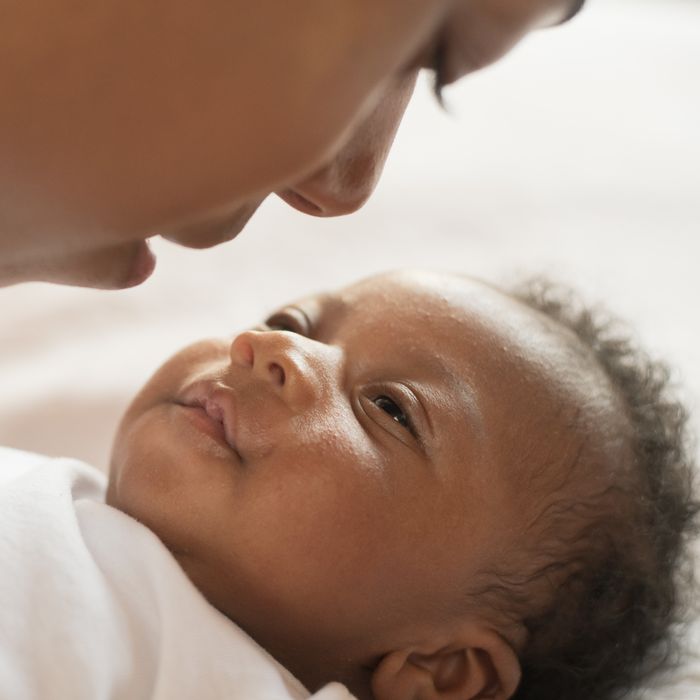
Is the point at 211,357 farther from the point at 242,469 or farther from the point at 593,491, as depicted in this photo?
the point at 593,491

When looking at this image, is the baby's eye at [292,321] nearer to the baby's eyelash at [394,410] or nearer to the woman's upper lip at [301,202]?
the baby's eyelash at [394,410]

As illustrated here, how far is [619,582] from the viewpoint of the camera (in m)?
1.05

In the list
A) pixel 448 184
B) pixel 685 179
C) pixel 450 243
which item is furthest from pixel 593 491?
pixel 685 179

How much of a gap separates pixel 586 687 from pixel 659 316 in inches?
27.3

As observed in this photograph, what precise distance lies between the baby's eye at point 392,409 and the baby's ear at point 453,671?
0.61 feet

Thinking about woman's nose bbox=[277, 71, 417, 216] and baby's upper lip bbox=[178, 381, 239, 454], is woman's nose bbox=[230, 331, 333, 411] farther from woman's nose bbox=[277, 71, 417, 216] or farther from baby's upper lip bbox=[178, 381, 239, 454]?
woman's nose bbox=[277, 71, 417, 216]

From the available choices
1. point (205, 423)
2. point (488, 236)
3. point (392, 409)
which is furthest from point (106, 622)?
point (488, 236)

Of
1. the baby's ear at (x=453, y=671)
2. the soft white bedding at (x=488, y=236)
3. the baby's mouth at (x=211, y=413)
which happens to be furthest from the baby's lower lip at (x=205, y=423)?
the soft white bedding at (x=488, y=236)

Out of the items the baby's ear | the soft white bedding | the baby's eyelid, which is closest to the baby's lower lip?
the baby's eyelid

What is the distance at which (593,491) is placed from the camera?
105cm

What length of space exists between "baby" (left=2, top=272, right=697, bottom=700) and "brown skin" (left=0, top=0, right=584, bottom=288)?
0.32 metres

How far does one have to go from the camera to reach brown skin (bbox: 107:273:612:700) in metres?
0.99

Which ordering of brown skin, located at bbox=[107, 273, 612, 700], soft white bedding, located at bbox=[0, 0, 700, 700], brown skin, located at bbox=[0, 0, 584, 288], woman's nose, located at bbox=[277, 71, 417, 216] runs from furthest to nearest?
soft white bedding, located at bbox=[0, 0, 700, 700], brown skin, located at bbox=[107, 273, 612, 700], woman's nose, located at bbox=[277, 71, 417, 216], brown skin, located at bbox=[0, 0, 584, 288]

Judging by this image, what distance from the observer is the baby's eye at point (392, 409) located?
41.3 inches
